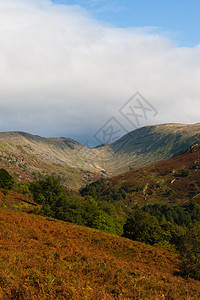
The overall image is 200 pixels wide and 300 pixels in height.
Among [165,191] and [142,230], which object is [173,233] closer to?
[142,230]

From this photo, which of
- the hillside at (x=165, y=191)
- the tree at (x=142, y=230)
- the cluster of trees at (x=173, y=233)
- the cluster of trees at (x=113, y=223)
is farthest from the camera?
the hillside at (x=165, y=191)

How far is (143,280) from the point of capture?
12.7 meters

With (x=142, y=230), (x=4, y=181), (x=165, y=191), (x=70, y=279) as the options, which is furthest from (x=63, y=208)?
(x=165, y=191)

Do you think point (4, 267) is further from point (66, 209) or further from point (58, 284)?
point (66, 209)

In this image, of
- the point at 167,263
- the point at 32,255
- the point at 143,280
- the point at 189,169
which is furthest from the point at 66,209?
the point at 189,169

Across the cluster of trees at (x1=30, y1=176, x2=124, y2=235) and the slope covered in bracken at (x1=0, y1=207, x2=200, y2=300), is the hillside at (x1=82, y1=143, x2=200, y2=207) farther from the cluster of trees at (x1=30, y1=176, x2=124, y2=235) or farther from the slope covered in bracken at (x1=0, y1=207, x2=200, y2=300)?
the slope covered in bracken at (x1=0, y1=207, x2=200, y2=300)

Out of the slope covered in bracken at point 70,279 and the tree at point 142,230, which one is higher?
the slope covered in bracken at point 70,279

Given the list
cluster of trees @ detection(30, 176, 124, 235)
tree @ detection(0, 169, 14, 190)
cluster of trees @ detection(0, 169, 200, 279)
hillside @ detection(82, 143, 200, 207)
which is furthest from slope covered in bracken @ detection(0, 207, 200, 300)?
hillside @ detection(82, 143, 200, 207)

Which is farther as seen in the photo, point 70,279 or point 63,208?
point 63,208

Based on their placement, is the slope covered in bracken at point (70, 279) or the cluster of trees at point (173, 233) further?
the cluster of trees at point (173, 233)

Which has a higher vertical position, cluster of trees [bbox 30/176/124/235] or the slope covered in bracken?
the slope covered in bracken

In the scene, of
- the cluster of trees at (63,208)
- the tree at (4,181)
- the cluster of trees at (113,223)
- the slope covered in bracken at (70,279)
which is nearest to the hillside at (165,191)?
the cluster of trees at (113,223)

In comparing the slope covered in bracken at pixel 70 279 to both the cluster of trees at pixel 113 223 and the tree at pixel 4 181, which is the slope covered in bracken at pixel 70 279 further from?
the tree at pixel 4 181

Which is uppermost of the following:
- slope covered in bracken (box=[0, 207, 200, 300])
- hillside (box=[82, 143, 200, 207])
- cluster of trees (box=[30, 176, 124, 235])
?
slope covered in bracken (box=[0, 207, 200, 300])
